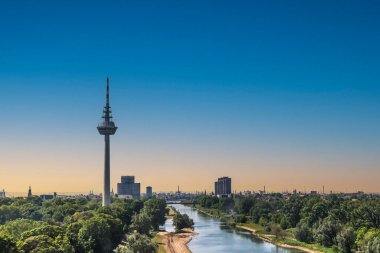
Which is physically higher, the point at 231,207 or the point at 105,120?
the point at 105,120

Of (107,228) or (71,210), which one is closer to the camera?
(107,228)

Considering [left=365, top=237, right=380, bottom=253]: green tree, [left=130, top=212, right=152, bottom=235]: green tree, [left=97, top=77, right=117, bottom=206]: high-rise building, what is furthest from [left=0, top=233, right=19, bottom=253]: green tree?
[left=97, top=77, right=117, bottom=206]: high-rise building

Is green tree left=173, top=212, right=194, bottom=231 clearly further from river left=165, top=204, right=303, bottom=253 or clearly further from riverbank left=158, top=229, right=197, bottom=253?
river left=165, top=204, right=303, bottom=253

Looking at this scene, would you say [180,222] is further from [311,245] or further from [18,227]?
[18,227]

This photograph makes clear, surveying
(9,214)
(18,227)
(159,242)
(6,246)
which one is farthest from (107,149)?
(6,246)

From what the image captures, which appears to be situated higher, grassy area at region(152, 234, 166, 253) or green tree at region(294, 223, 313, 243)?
green tree at region(294, 223, 313, 243)

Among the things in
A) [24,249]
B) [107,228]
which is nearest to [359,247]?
[107,228]

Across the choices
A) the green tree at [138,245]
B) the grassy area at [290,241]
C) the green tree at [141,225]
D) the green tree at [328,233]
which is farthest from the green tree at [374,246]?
the green tree at [141,225]

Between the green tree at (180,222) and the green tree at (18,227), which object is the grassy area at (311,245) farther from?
the green tree at (18,227)

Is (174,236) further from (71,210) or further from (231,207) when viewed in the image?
(231,207)
